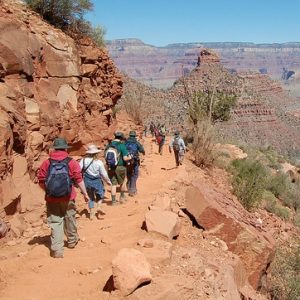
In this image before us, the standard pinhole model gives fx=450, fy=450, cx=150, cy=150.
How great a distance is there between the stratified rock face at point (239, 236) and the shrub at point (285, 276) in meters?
0.69

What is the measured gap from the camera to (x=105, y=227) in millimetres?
7613

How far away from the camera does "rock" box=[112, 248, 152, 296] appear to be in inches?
187

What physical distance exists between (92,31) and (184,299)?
9929mm

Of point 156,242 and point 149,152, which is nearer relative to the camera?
point 156,242

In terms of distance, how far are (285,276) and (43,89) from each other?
617 centimetres

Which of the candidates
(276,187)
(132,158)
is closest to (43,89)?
(132,158)

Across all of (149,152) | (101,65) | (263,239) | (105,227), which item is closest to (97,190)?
(105,227)

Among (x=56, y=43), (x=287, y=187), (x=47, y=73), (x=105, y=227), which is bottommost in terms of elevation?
(x=287, y=187)

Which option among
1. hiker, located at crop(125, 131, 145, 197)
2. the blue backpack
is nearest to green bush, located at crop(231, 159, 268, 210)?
hiker, located at crop(125, 131, 145, 197)

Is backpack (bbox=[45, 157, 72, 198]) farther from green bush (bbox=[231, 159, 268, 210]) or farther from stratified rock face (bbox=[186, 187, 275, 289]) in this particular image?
green bush (bbox=[231, 159, 268, 210])

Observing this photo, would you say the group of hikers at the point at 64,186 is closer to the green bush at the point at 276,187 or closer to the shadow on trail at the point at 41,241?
the shadow on trail at the point at 41,241

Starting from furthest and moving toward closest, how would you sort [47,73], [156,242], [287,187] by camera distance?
[287,187] → [47,73] → [156,242]

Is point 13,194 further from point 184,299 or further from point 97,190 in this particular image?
point 184,299

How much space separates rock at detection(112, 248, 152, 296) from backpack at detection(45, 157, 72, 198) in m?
1.38
